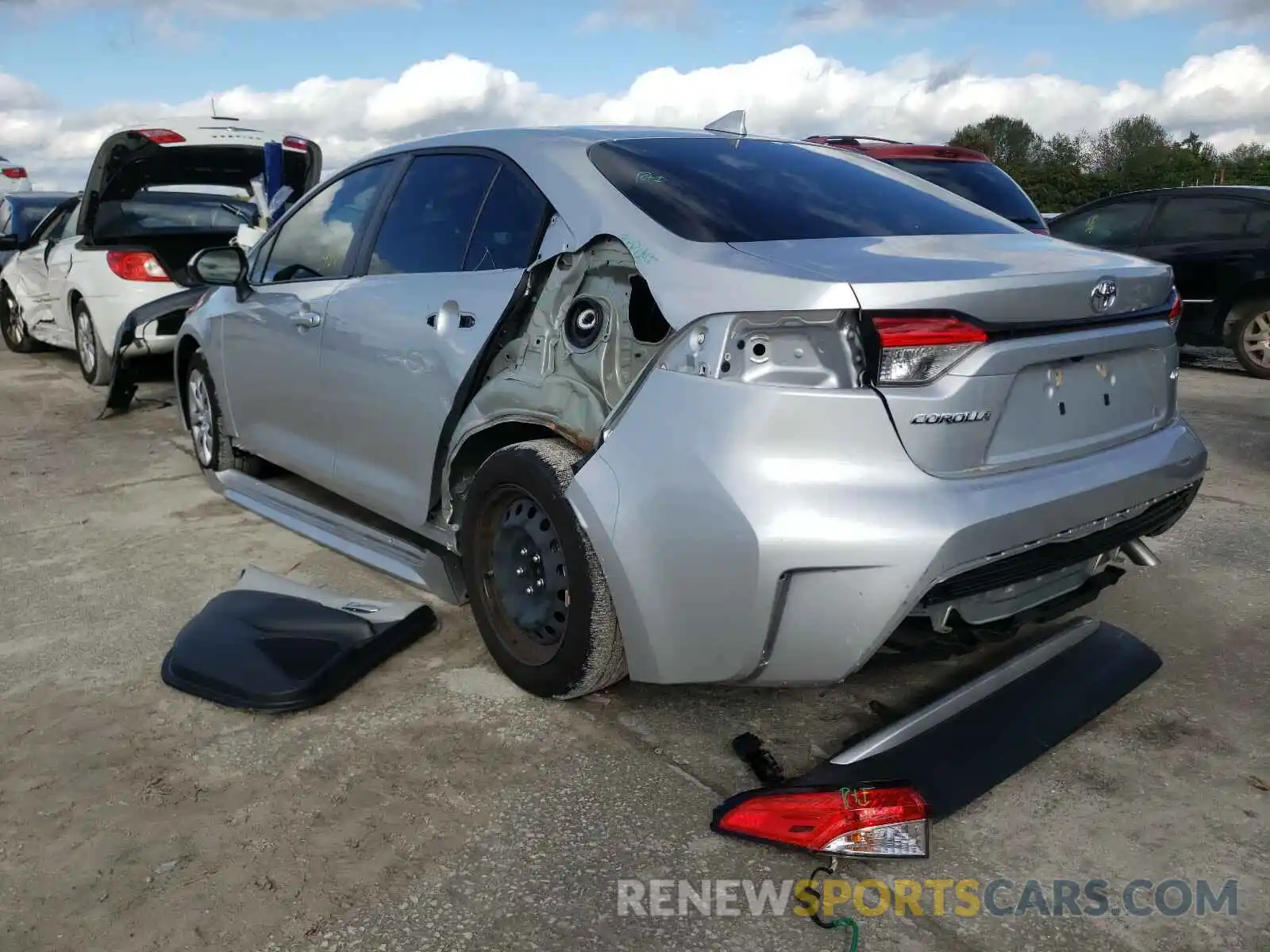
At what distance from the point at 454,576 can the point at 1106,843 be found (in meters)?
2.08

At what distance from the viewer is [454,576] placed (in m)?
3.56

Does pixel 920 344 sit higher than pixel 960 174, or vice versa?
pixel 960 174

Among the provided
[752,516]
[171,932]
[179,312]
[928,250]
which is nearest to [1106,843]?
[752,516]

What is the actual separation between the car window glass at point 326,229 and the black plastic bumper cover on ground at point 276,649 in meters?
1.27

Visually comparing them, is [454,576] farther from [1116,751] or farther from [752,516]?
[1116,751]

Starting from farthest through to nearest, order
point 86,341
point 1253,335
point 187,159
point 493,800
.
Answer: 1. point 1253,335
2. point 86,341
3. point 187,159
4. point 493,800

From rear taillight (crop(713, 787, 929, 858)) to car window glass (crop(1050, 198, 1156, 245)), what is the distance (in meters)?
7.86

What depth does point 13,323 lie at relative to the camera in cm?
1050

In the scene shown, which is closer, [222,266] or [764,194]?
[764,194]

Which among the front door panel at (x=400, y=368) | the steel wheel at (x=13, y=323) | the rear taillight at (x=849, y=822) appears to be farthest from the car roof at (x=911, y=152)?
the steel wheel at (x=13, y=323)

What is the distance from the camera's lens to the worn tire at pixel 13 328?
33.9 ft

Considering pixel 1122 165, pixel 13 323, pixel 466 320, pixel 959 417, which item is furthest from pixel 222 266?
pixel 1122 165

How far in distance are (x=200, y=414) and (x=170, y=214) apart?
3615 millimetres
